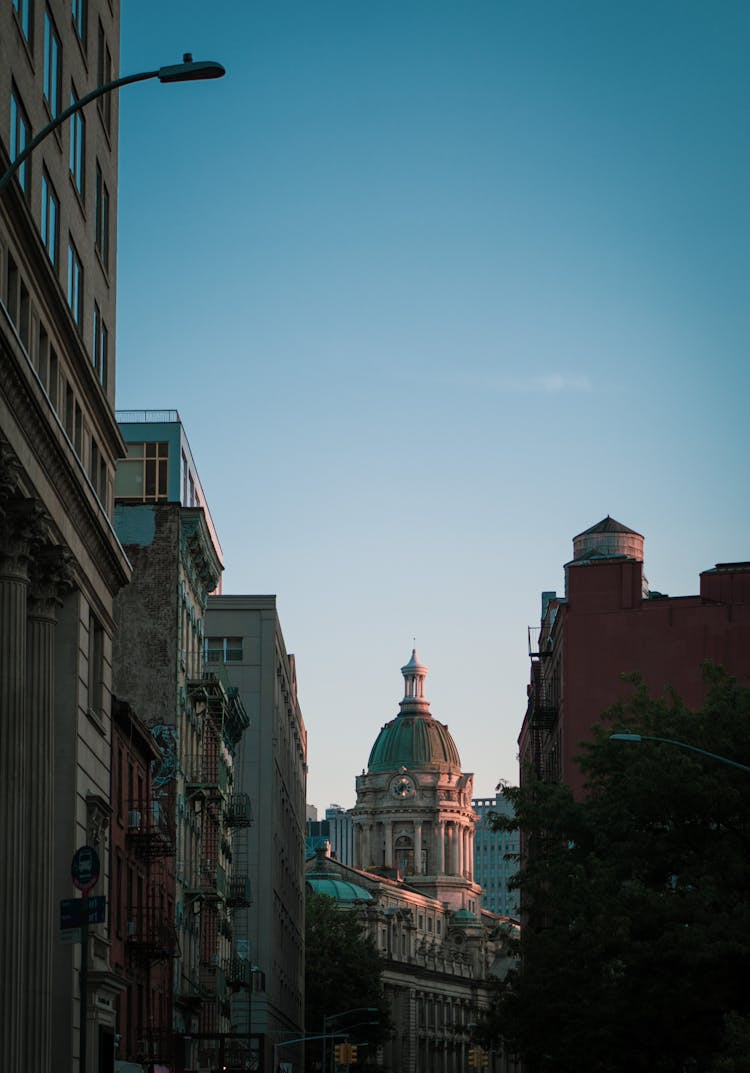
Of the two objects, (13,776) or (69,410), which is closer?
(13,776)

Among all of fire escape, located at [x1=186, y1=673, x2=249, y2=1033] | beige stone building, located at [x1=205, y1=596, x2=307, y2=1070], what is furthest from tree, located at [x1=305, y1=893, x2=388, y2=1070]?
fire escape, located at [x1=186, y1=673, x2=249, y2=1033]

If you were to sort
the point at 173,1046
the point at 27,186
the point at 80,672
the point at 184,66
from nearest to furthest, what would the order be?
the point at 184,66
the point at 27,186
the point at 80,672
the point at 173,1046

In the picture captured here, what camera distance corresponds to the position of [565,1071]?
50.6 meters

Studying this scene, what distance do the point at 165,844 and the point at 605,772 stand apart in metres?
12.0

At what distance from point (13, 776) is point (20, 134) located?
1036 cm

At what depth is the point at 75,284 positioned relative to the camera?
36.3 m

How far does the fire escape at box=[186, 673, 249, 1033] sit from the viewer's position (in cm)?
6588

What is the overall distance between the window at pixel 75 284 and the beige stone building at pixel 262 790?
43.3m

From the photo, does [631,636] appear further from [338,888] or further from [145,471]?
[338,888]

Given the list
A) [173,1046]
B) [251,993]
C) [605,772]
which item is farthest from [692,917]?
[251,993]

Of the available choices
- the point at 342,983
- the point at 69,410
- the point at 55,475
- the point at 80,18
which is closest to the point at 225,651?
the point at 342,983

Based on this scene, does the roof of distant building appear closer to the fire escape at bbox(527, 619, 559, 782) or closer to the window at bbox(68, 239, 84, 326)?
the fire escape at bbox(527, 619, 559, 782)

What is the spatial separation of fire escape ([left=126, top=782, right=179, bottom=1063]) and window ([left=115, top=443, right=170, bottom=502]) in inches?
552

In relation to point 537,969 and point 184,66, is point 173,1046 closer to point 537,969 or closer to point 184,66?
point 537,969
